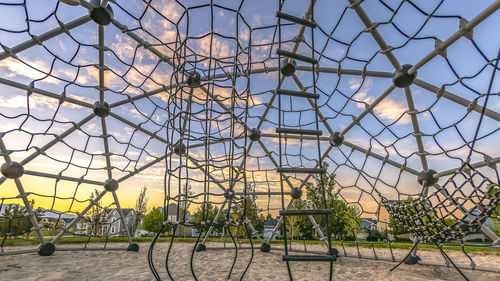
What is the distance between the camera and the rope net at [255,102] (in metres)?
3.71

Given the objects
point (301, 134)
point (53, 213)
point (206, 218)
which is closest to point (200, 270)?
point (206, 218)

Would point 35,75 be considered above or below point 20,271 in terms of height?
above

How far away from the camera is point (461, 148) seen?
17.0 feet

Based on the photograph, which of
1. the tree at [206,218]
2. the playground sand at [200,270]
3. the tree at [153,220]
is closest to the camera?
the tree at [206,218]

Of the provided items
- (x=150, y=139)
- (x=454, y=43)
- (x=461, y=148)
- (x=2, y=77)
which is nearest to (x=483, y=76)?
(x=454, y=43)

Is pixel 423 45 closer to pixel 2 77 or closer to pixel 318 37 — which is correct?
pixel 318 37

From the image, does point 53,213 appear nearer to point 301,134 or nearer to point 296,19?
point 301,134

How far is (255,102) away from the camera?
7.55 metres

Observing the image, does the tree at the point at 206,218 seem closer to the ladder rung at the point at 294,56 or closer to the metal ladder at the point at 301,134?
the metal ladder at the point at 301,134

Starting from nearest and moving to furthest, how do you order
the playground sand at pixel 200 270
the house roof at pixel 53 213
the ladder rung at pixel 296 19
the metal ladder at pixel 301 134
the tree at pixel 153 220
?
the metal ladder at pixel 301 134 → the ladder rung at pixel 296 19 → the playground sand at pixel 200 270 → the house roof at pixel 53 213 → the tree at pixel 153 220

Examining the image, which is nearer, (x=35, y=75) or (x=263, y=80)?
(x=35, y=75)

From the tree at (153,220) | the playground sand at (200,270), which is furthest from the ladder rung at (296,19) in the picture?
the tree at (153,220)

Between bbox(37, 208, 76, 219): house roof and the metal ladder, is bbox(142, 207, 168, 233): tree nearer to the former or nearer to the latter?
bbox(37, 208, 76, 219): house roof

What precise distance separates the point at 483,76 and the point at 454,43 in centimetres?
82
